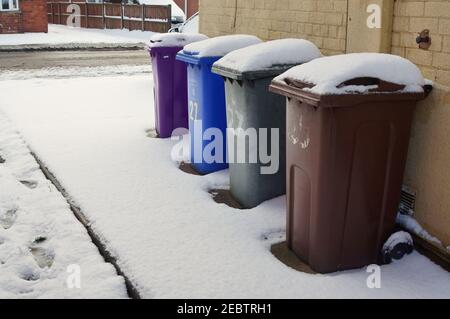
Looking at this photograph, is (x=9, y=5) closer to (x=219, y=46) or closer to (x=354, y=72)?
(x=219, y=46)

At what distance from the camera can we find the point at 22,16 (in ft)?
83.0

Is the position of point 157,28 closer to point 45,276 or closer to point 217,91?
point 217,91

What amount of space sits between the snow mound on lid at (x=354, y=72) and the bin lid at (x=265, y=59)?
743 mm

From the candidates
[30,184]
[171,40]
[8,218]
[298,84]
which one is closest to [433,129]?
[298,84]

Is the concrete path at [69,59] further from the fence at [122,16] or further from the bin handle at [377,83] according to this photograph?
the bin handle at [377,83]

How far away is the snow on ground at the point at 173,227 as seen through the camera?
133 inches

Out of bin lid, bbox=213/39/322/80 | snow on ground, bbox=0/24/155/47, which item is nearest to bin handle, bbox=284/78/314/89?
bin lid, bbox=213/39/322/80

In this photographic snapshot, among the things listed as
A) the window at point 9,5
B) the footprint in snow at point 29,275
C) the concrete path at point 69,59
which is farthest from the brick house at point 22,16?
the footprint in snow at point 29,275

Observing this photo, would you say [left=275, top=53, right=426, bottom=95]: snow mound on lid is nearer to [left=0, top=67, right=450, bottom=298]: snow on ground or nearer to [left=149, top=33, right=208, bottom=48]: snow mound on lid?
[left=0, top=67, right=450, bottom=298]: snow on ground

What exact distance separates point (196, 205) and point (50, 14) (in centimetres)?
3317

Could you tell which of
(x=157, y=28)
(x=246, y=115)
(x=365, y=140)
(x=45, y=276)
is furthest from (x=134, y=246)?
(x=157, y=28)

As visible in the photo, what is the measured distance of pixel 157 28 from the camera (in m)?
26.9

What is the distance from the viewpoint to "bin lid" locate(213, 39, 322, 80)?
14.4 feet

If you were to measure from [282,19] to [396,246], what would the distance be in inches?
129
